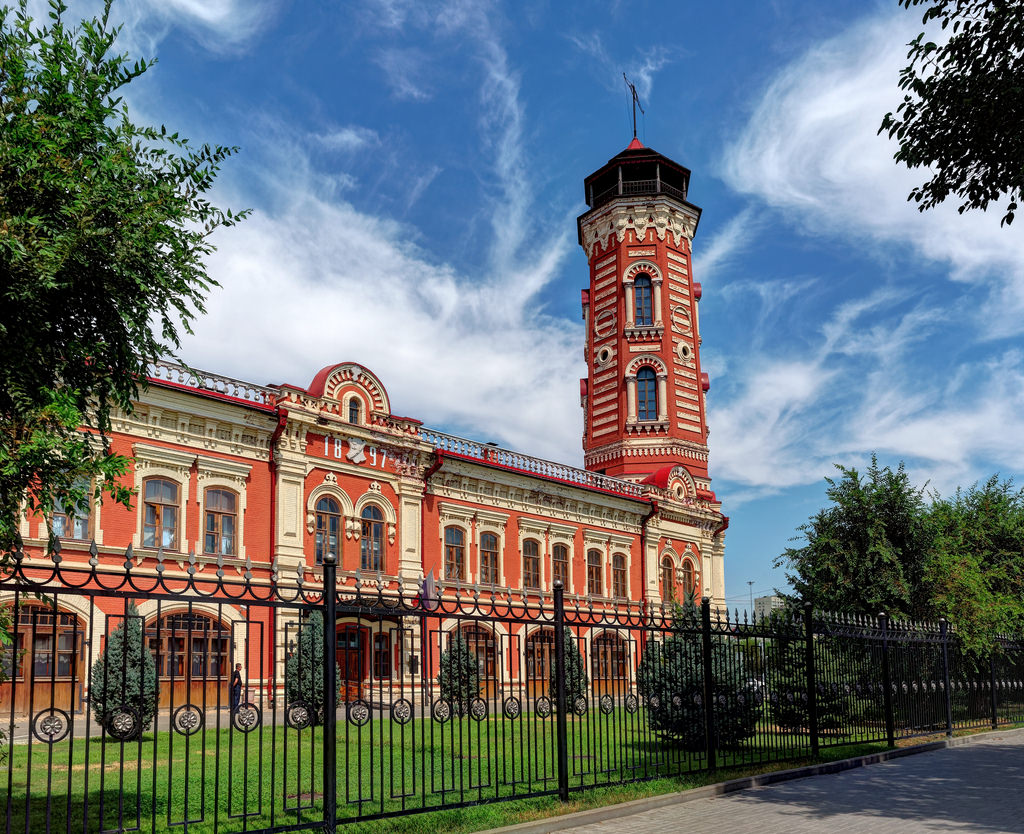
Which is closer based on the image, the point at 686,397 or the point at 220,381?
the point at 220,381

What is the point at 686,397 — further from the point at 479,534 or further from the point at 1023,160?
the point at 1023,160

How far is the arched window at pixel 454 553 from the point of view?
93.1ft

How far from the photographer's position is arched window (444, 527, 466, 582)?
28375mm

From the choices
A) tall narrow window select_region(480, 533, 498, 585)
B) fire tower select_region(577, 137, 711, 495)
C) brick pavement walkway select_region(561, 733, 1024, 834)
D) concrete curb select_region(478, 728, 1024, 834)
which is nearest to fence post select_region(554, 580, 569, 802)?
concrete curb select_region(478, 728, 1024, 834)

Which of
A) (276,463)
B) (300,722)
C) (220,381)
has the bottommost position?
(300,722)

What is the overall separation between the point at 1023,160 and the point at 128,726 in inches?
425

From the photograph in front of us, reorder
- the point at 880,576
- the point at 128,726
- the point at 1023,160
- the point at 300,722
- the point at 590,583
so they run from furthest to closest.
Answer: the point at 590,583, the point at 880,576, the point at 1023,160, the point at 300,722, the point at 128,726

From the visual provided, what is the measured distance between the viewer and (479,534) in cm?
2947

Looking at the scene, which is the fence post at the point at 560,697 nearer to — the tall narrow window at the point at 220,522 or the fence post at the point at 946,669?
the fence post at the point at 946,669

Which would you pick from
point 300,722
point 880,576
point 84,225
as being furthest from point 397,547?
point 84,225

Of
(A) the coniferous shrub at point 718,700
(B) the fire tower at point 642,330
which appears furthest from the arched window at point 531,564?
(A) the coniferous shrub at point 718,700

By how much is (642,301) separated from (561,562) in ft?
46.0

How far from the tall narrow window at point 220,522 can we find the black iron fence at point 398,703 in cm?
74

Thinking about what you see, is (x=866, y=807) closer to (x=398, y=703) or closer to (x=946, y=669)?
(x=398, y=703)
